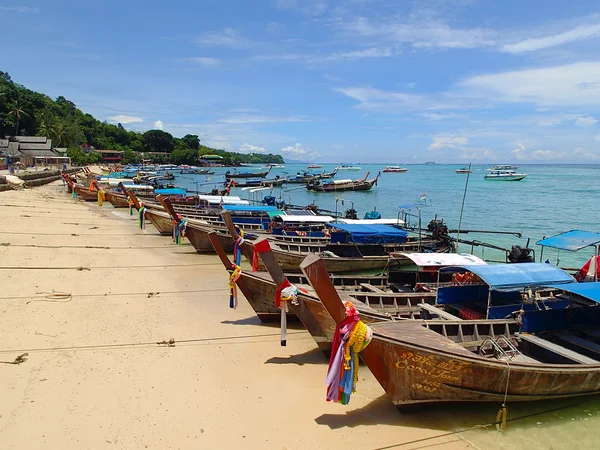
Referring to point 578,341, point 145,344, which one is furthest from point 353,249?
point 145,344

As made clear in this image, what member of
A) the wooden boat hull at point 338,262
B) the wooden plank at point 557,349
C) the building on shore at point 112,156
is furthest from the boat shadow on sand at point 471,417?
the building on shore at point 112,156

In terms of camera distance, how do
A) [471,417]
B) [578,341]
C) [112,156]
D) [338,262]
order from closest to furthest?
1. [471,417]
2. [578,341]
3. [338,262]
4. [112,156]

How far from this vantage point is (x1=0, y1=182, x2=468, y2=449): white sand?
6.68 m

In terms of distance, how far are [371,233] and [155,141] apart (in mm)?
133798

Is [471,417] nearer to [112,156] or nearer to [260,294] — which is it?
[260,294]

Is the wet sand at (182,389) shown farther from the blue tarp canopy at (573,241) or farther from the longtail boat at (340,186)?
the longtail boat at (340,186)

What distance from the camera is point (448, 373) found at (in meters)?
6.74

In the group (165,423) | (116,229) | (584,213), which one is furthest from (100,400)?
(584,213)

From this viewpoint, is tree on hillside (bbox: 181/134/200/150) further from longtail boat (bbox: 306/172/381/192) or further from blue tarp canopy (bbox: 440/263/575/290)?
blue tarp canopy (bbox: 440/263/575/290)

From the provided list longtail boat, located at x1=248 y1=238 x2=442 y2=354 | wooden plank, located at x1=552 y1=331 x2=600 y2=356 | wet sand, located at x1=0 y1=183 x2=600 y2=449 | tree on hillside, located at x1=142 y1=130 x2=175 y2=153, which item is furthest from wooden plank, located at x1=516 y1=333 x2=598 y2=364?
tree on hillside, located at x1=142 y1=130 x2=175 y2=153

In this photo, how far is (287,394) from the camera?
7988 millimetres

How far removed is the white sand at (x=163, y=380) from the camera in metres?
6.68

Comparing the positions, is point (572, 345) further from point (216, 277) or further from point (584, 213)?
point (584, 213)

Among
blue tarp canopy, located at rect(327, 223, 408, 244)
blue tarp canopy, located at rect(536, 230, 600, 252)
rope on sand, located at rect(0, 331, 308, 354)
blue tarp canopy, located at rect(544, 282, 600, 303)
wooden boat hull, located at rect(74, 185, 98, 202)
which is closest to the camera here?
blue tarp canopy, located at rect(544, 282, 600, 303)
